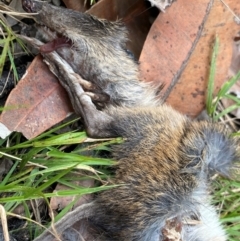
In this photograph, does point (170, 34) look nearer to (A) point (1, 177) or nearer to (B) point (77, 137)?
(B) point (77, 137)

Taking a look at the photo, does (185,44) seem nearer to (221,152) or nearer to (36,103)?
(221,152)

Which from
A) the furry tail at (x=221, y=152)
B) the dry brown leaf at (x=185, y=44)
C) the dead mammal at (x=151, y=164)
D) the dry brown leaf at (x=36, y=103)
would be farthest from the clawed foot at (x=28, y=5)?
the furry tail at (x=221, y=152)

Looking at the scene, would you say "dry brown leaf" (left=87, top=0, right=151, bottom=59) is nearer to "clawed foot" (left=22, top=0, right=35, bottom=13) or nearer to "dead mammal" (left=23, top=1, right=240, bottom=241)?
"dead mammal" (left=23, top=1, right=240, bottom=241)

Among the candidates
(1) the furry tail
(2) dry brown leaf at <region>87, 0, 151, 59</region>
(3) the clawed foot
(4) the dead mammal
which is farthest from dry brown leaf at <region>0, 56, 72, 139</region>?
(1) the furry tail

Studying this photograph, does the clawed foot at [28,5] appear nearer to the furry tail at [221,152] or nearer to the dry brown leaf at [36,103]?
the dry brown leaf at [36,103]

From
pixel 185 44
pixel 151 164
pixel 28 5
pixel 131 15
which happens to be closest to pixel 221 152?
pixel 151 164
